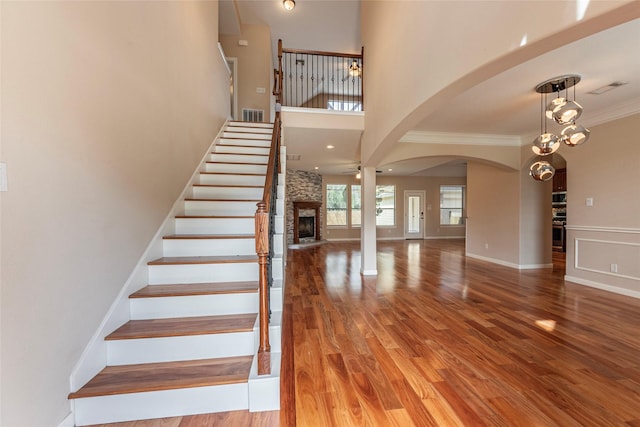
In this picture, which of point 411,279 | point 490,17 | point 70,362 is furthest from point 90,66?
point 411,279

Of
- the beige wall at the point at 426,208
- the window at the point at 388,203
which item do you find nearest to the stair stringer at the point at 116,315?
the beige wall at the point at 426,208

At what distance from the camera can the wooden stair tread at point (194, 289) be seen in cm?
192

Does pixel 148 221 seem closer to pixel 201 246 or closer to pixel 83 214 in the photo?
pixel 201 246

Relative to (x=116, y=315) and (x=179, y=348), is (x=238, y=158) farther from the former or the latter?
(x=179, y=348)

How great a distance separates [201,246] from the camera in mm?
2443

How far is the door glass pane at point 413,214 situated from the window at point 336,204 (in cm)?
272

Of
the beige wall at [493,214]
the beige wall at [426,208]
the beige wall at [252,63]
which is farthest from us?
the beige wall at [426,208]

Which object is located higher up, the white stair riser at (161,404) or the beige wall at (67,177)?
the beige wall at (67,177)

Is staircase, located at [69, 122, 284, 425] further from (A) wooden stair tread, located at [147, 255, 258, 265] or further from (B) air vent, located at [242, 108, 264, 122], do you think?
(B) air vent, located at [242, 108, 264, 122]

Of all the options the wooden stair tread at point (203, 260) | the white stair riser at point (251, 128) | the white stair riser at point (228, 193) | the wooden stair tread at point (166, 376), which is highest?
the white stair riser at point (251, 128)

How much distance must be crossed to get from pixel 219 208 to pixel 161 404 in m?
1.87

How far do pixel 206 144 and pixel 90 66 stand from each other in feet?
7.18

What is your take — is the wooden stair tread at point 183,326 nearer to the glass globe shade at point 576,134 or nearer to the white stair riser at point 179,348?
the white stair riser at point 179,348

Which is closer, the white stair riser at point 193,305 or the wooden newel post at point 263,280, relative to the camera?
the wooden newel post at point 263,280
